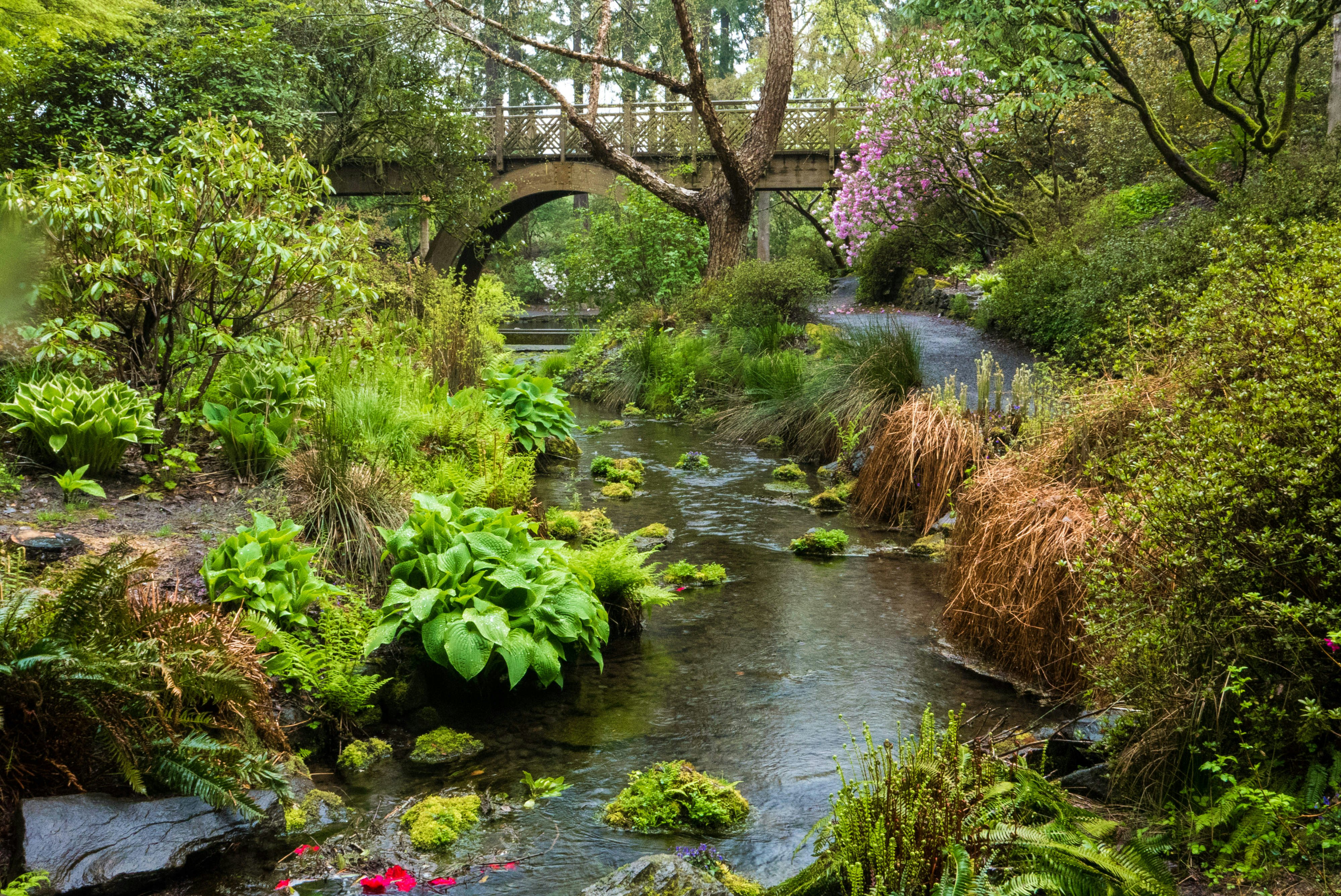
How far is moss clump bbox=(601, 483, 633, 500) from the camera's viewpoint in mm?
8125

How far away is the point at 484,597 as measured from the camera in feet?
13.8

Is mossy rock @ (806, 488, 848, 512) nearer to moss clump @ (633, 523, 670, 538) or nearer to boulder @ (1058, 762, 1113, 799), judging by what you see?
moss clump @ (633, 523, 670, 538)

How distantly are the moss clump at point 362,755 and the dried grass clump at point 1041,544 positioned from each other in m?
3.00

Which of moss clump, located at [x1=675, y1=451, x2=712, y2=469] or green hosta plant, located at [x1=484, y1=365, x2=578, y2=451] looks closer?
green hosta plant, located at [x1=484, y1=365, x2=578, y2=451]

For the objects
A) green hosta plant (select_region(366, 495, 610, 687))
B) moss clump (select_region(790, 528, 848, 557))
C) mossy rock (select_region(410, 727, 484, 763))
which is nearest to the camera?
mossy rock (select_region(410, 727, 484, 763))

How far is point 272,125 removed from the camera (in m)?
13.7

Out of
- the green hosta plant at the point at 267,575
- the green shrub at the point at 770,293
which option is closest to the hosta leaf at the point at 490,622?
the green hosta plant at the point at 267,575

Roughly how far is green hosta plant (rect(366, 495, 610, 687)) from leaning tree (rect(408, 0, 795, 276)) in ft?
30.8

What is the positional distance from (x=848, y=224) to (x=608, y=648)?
14.5m

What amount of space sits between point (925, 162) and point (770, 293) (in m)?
4.51

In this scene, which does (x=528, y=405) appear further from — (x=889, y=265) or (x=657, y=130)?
(x=657, y=130)

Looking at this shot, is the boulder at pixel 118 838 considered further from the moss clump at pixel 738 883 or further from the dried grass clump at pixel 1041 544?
the dried grass clump at pixel 1041 544

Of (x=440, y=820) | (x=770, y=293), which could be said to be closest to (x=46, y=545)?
(x=440, y=820)

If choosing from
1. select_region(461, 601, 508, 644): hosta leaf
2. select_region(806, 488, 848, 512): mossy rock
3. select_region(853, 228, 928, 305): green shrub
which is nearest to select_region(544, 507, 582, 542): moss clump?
select_region(461, 601, 508, 644): hosta leaf
